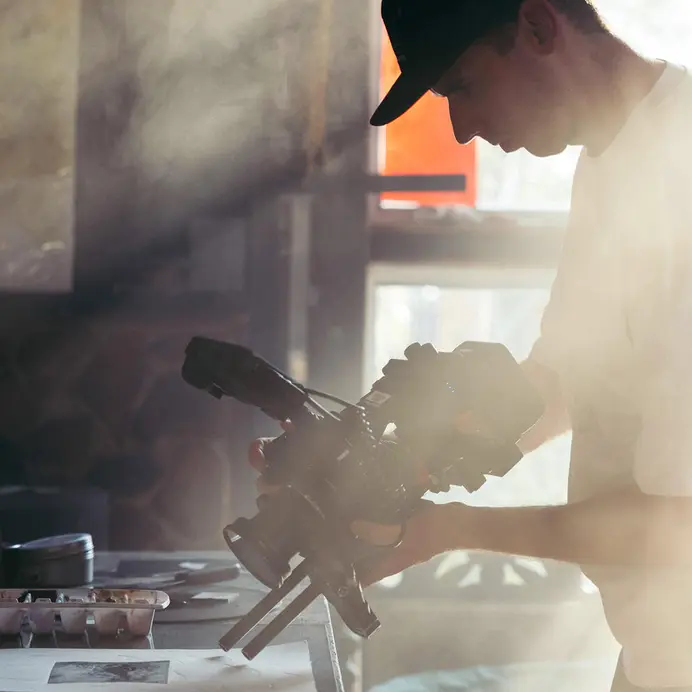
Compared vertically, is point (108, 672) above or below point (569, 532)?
below

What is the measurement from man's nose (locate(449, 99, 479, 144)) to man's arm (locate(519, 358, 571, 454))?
0.39 m

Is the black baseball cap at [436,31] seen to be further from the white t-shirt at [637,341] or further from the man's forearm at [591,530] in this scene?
the man's forearm at [591,530]

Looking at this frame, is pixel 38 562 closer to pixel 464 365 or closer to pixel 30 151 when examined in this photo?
pixel 464 365

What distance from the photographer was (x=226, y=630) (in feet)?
4.10

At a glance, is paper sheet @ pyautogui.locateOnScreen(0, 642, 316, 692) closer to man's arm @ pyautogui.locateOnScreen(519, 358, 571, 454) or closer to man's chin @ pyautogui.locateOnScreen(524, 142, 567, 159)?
man's arm @ pyautogui.locateOnScreen(519, 358, 571, 454)

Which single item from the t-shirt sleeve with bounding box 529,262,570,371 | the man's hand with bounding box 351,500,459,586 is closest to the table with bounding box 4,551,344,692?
the man's hand with bounding box 351,500,459,586

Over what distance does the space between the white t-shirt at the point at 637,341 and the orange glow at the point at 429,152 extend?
67 cm

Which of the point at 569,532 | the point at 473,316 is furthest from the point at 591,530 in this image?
the point at 473,316

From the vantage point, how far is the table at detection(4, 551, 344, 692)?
1103mm

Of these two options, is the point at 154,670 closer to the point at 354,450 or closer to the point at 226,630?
the point at 226,630

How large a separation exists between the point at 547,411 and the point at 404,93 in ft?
1.73

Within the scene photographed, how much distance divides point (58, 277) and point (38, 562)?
0.71 m

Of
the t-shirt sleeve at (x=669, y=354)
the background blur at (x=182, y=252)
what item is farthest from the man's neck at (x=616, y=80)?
the background blur at (x=182, y=252)

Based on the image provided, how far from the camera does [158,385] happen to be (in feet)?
6.30
